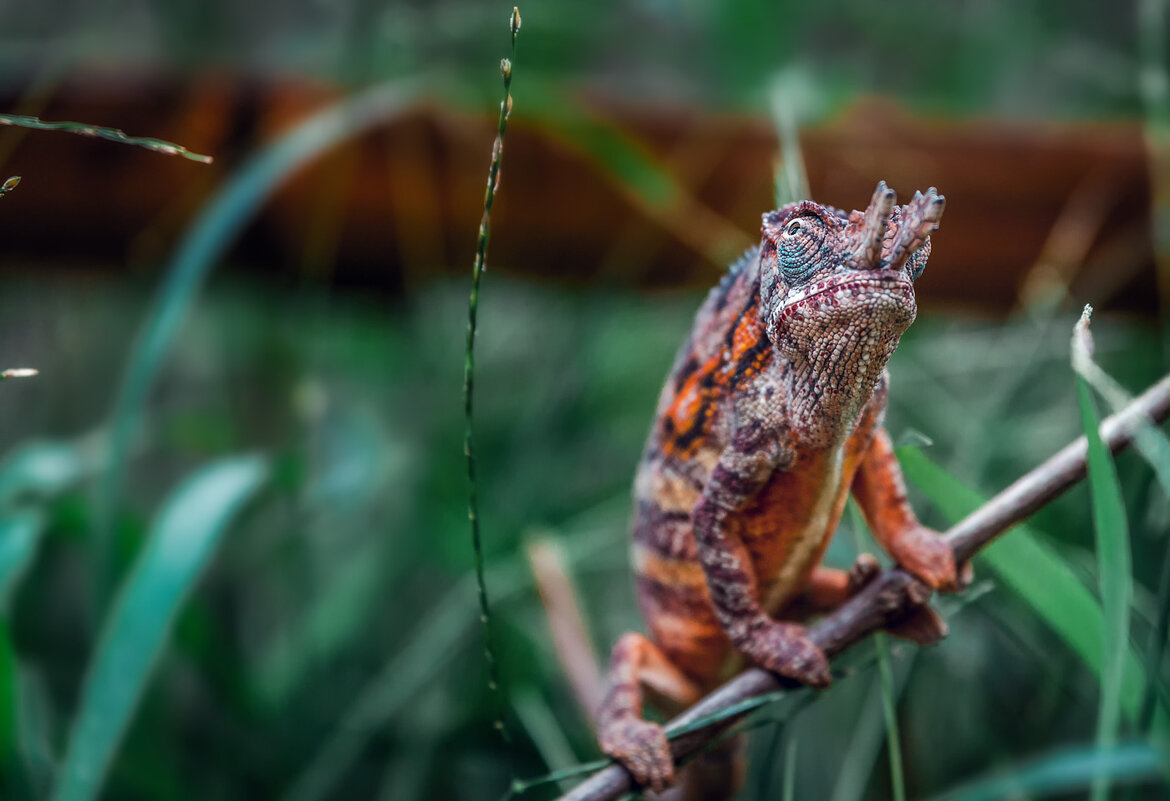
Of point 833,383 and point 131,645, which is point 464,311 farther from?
point 833,383

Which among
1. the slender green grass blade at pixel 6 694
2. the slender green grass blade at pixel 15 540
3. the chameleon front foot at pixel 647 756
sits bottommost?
the chameleon front foot at pixel 647 756

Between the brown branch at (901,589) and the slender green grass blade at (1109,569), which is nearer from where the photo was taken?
the slender green grass blade at (1109,569)

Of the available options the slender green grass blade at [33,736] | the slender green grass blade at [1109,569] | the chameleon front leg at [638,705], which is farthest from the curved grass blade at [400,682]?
the slender green grass blade at [1109,569]

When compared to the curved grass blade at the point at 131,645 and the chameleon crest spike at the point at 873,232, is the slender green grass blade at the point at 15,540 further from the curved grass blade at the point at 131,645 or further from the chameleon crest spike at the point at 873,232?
the chameleon crest spike at the point at 873,232

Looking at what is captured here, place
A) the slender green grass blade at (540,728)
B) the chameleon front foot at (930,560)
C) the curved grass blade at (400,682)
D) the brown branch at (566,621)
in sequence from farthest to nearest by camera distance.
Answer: the curved grass blade at (400,682) < the brown branch at (566,621) < the slender green grass blade at (540,728) < the chameleon front foot at (930,560)

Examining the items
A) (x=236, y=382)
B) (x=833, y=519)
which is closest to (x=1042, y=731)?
(x=833, y=519)
